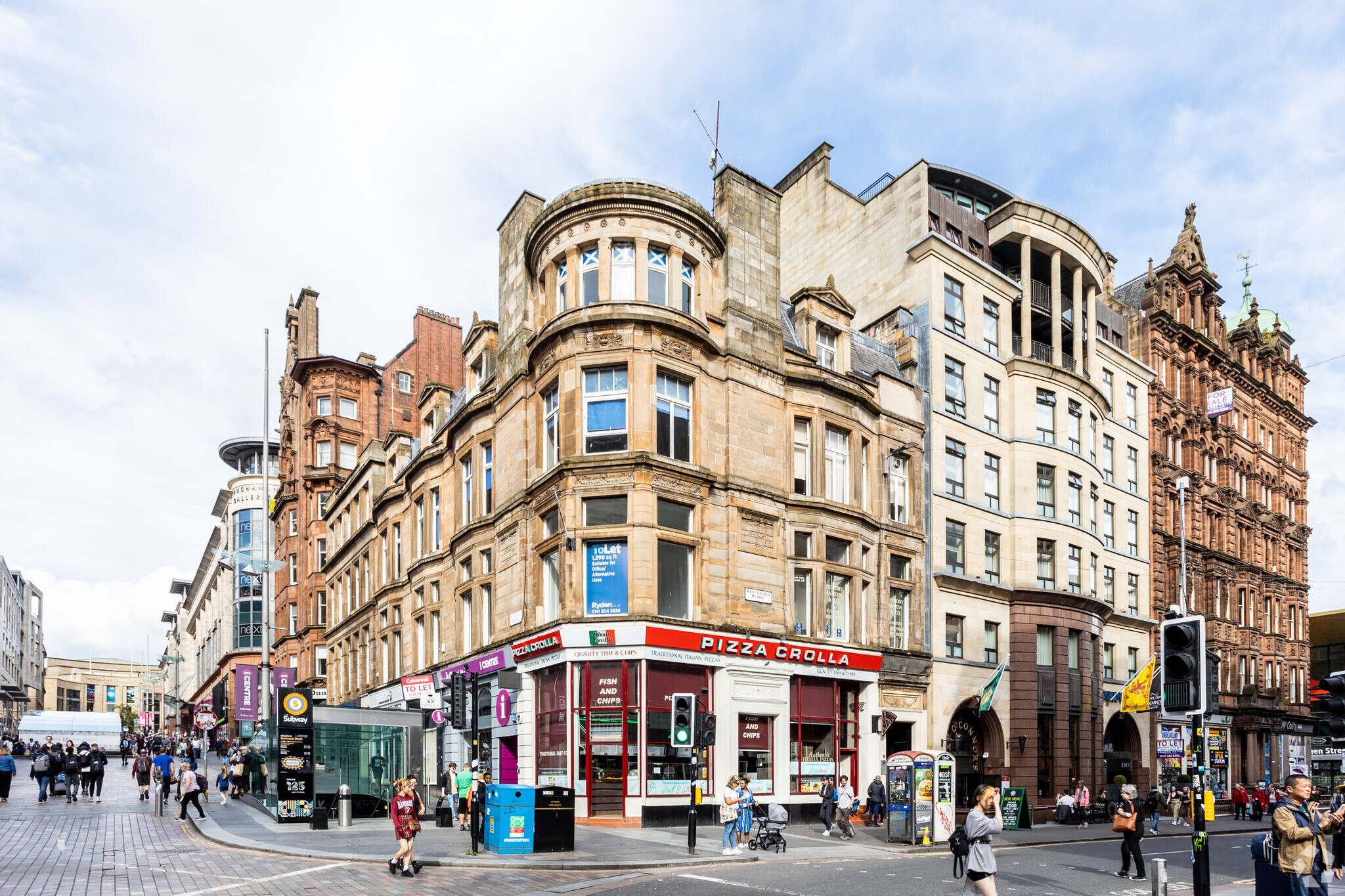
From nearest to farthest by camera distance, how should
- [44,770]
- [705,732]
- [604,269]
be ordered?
[705,732], [604,269], [44,770]

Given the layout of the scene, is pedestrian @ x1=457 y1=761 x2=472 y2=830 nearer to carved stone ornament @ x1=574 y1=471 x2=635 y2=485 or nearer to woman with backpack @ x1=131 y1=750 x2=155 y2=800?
carved stone ornament @ x1=574 y1=471 x2=635 y2=485

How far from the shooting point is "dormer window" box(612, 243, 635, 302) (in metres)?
30.1

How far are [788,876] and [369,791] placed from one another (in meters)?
15.1

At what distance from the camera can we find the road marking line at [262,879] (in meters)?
15.4

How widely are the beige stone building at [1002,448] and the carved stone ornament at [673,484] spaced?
37.9ft

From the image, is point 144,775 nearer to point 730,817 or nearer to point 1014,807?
point 730,817

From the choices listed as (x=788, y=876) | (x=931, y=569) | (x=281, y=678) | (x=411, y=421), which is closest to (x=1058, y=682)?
(x=931, y=569)

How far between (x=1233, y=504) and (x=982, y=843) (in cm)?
5668

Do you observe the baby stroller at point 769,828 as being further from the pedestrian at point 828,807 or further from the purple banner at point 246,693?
the purple banner at point 246,693

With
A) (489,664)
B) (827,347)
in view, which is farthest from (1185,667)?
(827,347)

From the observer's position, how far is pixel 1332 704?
42.1 ft

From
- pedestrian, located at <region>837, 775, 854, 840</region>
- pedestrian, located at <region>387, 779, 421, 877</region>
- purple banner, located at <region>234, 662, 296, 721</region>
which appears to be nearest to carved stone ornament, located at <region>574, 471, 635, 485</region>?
pedestrian, located at <region>837, 775, 854, 840</region>

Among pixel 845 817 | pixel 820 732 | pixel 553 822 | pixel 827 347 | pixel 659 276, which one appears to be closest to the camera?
pixel 553 822

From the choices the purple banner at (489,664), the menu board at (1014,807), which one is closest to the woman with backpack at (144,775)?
the purple banner at (489,664)
